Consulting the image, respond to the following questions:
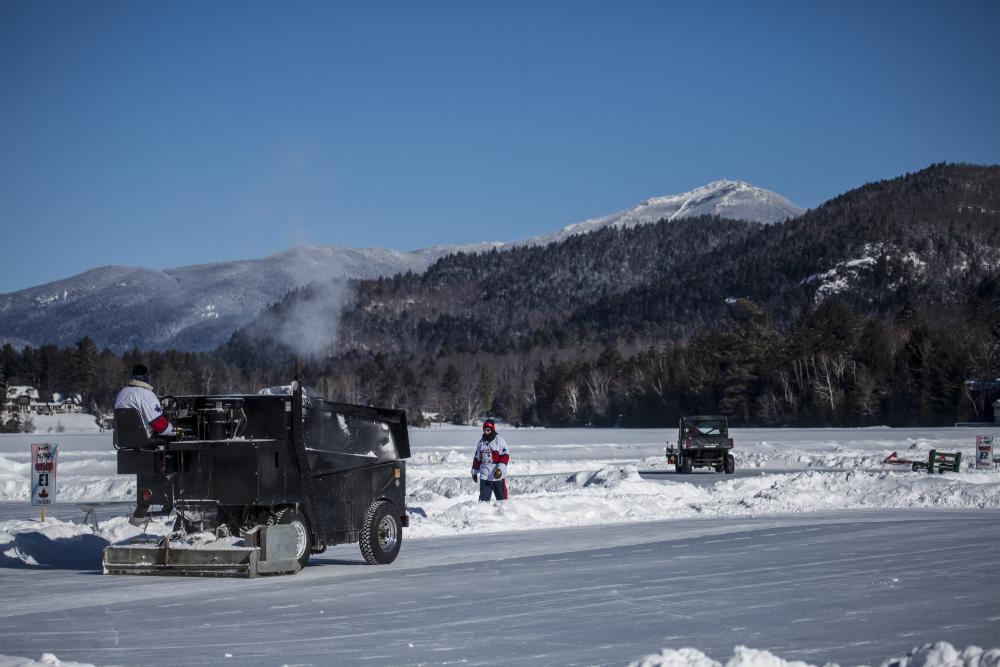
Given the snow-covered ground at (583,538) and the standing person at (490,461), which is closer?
the snow-covered ground at (583,538)

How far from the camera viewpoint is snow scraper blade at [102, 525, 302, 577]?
505 inches

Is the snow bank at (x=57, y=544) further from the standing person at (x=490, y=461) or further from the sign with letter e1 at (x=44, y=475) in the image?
the standing person at (x=490, y=461)

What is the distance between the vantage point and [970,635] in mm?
9180

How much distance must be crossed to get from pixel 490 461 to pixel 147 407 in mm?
9212

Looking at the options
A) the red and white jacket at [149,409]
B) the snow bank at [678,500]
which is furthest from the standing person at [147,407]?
the snow bank at [678,500]

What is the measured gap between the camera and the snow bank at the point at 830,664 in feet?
24.3

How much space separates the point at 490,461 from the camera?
21125 millimetres

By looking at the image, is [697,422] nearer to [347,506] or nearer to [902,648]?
[347,506]

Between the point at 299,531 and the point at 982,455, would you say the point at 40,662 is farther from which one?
the point at 982,455

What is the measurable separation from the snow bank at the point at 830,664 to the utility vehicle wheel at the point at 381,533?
23.2ft

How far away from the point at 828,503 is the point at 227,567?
16063mm

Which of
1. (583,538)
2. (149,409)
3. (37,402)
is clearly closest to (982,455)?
(583,538)

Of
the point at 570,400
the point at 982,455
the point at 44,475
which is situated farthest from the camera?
the point at 570,400

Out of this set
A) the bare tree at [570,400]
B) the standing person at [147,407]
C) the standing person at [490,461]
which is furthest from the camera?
the bare tree at [570,400]
